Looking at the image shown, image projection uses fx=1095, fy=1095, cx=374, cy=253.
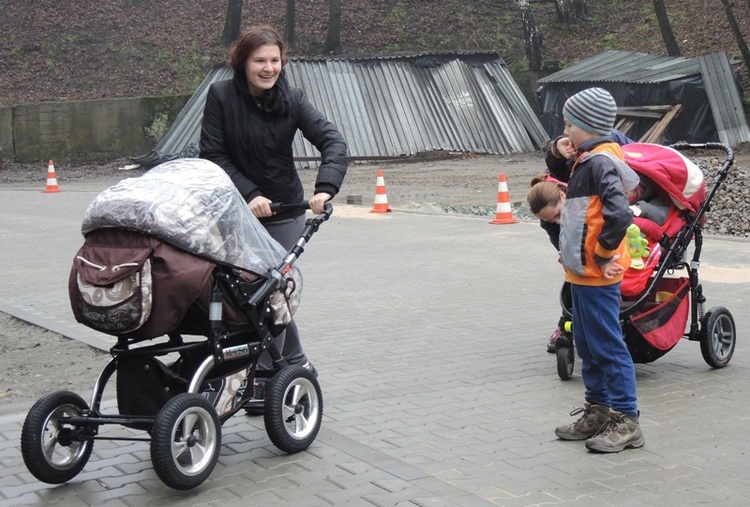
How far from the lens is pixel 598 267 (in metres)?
5.27

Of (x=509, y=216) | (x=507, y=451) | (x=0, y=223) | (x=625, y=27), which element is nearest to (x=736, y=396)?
(x=507, y=451)

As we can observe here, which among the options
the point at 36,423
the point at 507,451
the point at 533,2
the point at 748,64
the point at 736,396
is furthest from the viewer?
the point at 533,2

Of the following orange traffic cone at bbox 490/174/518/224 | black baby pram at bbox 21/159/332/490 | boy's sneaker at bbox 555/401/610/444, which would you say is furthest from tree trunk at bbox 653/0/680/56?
black baby pram at bbox 21/159/332/490

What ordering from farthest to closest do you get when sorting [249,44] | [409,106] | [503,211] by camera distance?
[409,106], [503,211], [249,44]

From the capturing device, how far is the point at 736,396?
6.22 meters

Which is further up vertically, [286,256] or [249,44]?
[249,44]

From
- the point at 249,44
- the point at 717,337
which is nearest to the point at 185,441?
the point at 249,44

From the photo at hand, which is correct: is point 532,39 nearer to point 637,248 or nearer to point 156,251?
point 637,248

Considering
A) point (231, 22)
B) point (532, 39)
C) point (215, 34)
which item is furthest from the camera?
point (215, 34)

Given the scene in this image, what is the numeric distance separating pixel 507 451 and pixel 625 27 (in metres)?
35.6

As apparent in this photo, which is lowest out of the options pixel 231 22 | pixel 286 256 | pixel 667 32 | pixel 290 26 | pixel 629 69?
pixel 286 256

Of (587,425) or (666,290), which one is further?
(666,290)

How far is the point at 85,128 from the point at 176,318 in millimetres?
26409

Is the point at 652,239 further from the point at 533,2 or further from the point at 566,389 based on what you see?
the point at 533,2
